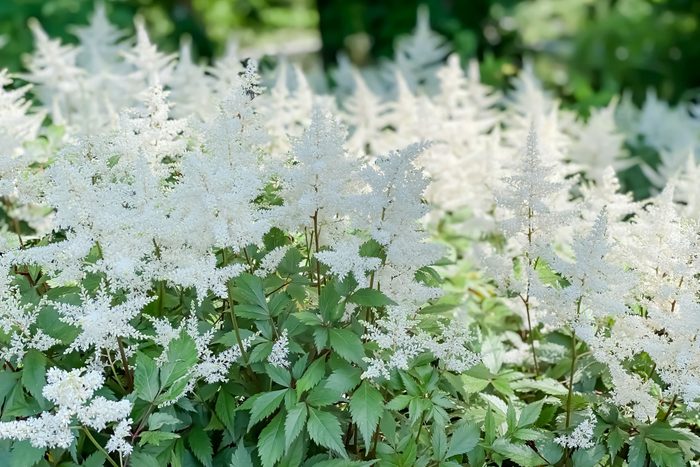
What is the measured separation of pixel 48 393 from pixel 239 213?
2.17 feet

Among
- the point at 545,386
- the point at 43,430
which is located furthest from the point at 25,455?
the point at 545,386

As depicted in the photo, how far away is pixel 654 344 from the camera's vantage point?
2439 mm

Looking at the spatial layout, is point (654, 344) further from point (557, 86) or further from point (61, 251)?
point (557, 86)

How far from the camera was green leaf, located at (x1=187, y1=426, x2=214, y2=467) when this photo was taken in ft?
7.95

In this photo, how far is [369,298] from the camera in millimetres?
2391

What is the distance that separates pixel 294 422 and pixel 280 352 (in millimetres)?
227

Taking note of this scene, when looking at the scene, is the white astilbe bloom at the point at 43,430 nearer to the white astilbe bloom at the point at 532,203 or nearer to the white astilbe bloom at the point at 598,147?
the white astilbe bloom at the point at 532,203

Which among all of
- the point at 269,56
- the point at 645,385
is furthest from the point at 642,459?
the point at 269,56

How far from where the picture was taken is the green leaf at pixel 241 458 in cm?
233

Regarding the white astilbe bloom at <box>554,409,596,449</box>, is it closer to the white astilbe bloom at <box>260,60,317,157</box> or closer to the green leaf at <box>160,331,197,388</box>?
the green leaf at <box>160,331,197,388</box>

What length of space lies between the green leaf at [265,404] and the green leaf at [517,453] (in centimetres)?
67

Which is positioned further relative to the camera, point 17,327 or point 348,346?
point 17,327

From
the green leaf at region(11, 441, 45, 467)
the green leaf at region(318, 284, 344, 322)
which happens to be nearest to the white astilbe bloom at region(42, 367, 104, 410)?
the green leaf at region(11, 441, 45, 467)

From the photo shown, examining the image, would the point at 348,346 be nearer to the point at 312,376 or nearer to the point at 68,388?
the point at 312,376
